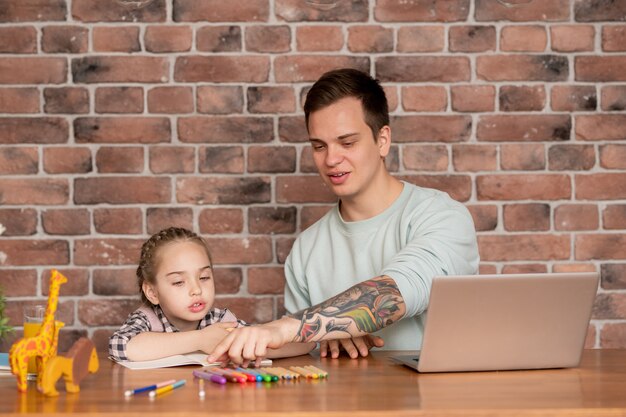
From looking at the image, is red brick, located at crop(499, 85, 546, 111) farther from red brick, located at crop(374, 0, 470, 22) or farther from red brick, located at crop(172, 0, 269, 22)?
red brick, located at crop(172, 0, 269, 22)

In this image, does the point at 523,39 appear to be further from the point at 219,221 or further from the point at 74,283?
the point at 74,283

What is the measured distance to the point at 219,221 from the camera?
276cm

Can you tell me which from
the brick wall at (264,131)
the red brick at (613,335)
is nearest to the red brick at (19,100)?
the brick wall at (264,131)

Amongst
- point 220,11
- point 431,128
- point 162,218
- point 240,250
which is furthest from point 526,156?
point 162,218

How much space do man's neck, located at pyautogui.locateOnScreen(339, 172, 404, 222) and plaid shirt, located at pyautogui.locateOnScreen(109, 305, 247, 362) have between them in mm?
476

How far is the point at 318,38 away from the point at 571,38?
86 cm

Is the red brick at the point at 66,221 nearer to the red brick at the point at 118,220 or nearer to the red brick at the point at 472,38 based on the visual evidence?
the red brick at the point at 118,220

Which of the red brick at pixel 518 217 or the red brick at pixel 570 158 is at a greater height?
the red brick at pixel 570 158

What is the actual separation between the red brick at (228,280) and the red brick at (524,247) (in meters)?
0.82

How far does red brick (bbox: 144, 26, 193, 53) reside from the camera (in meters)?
2.75

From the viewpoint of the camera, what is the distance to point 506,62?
2.79 meters

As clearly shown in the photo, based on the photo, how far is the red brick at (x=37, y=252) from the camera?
2.72m

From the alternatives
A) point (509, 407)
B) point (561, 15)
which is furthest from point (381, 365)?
point (561, 15)

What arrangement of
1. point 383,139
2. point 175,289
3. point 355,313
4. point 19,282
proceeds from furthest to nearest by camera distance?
point 19,282
point 383,139
point 175,289
point 355,313
